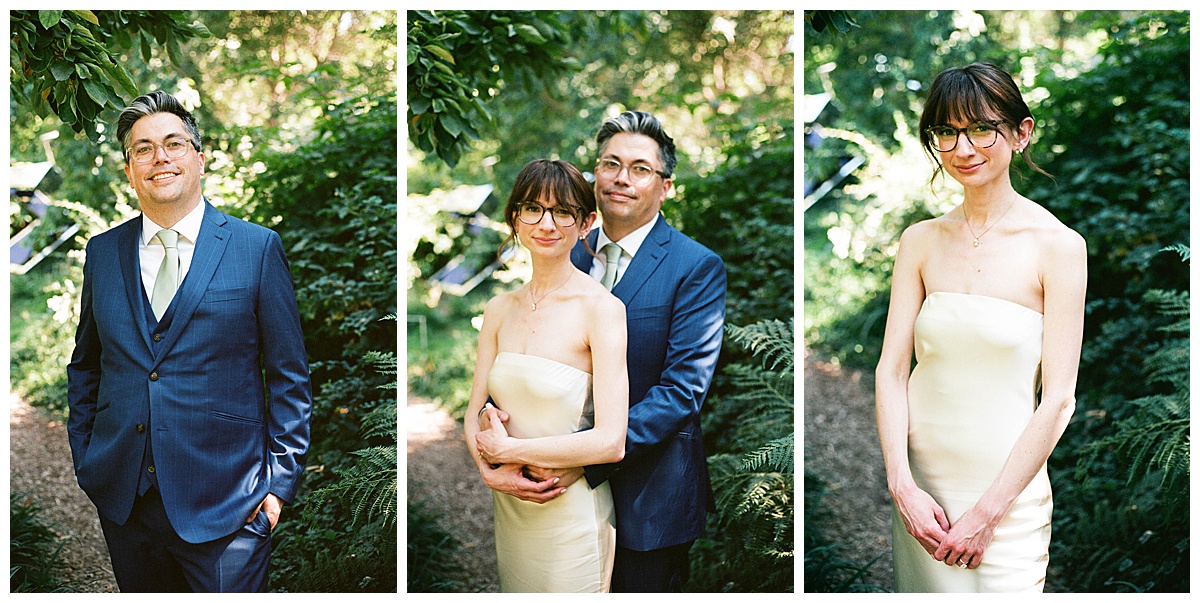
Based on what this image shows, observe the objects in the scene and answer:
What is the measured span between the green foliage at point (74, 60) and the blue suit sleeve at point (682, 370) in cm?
175

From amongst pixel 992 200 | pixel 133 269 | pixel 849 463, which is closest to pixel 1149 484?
pixel 849 463

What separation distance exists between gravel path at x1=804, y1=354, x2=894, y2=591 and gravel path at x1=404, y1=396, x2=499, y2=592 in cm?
142

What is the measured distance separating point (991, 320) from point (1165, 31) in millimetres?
2110

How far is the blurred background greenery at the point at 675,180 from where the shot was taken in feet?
11.1

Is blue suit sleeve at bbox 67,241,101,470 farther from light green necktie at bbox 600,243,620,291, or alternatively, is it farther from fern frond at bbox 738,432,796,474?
fern frond at bbox 738,432,796,474

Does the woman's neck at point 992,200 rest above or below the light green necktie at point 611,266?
above

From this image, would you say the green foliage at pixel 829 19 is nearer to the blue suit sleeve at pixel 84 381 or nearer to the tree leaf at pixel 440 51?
the tree leaf at pixel 440 51

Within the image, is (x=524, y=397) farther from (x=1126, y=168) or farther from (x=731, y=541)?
(x=1126, y=168)

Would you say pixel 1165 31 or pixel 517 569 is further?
pixel 1165 31

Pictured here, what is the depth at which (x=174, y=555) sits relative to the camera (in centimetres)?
291

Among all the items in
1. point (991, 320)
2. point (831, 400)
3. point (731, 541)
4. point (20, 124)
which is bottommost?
point (731, 541)

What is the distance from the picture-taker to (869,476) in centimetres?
432

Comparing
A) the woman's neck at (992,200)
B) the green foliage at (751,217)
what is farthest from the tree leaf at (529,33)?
the woman's neck at (992,200)

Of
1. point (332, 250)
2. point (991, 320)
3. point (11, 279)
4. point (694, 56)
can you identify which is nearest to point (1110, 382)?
point (991, 320)
